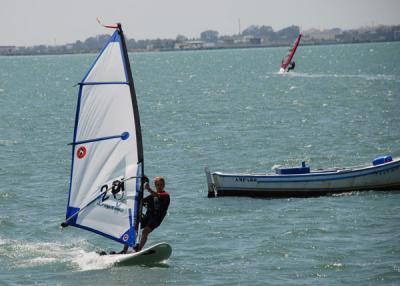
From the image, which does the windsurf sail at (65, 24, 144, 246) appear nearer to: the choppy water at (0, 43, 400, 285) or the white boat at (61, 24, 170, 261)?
the white boat at (61, 24, 170, 261)

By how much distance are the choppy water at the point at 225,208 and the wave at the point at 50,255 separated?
0.04m

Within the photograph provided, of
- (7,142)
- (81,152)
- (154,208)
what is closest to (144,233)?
(154,208)

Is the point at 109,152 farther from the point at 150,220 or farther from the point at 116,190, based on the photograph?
the point at 150,220

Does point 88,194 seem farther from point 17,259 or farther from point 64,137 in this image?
point 64,137

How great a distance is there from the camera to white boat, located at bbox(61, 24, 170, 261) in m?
20.2

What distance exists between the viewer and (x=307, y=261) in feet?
75.9

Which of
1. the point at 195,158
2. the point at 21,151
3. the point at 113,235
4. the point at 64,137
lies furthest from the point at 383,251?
the point at 64,137

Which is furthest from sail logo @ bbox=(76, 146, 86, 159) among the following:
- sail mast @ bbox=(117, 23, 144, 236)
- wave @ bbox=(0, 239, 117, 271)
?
wave @ bbox=(0, 239, 117, 271)

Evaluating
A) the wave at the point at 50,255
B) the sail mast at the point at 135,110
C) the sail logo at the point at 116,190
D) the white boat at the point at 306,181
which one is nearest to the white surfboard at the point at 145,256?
the wave at the point at 50,255

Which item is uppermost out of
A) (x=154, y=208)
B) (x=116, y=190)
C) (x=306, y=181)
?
(x=116, y=190)

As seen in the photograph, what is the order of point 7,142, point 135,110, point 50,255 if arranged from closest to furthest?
point 135,110 → point 50,255 → point 7,142

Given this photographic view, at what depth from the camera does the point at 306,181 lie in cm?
3253

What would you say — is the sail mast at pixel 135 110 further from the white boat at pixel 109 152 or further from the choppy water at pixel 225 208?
the choppy water at pixel 225 208

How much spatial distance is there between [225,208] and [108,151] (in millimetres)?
10747
